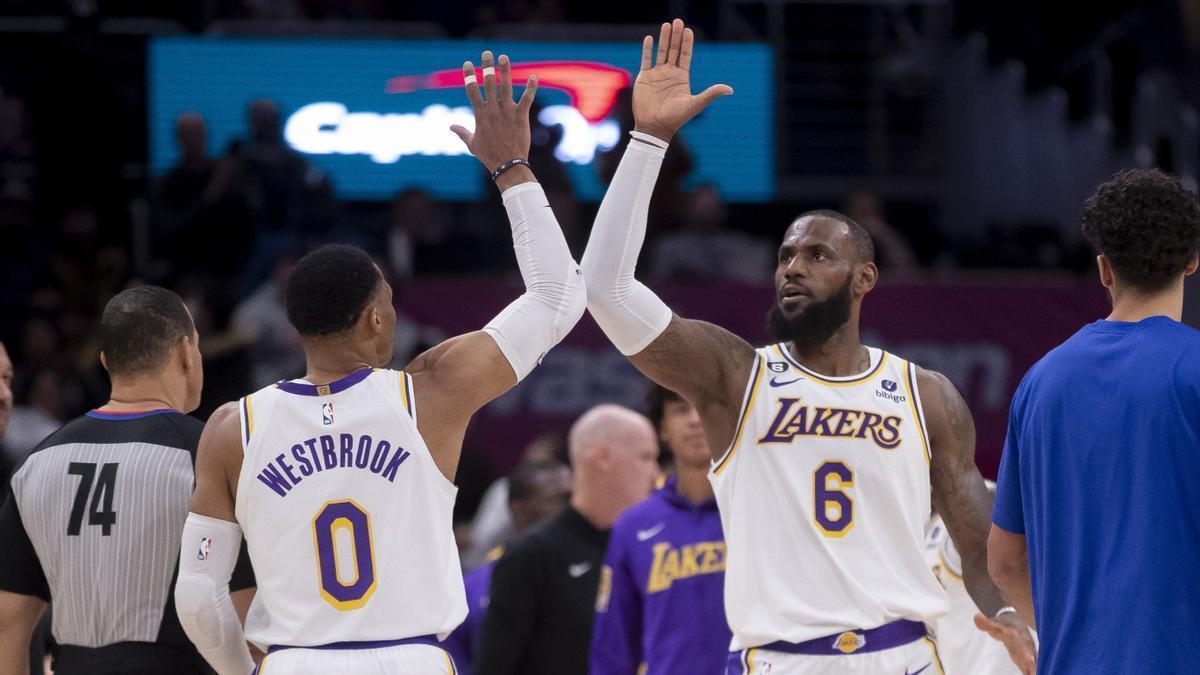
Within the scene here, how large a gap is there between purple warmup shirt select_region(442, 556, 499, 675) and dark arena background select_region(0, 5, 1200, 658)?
2018mm

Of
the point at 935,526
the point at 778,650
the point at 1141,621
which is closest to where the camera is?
the point at 1141,621

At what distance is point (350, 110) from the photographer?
49.2 feet

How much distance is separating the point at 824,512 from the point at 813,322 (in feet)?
2.41

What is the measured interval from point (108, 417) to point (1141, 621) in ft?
11.1

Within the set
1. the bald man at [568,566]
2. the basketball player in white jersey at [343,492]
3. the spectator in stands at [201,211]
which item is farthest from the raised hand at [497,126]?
the spectator in stands at [201,211]

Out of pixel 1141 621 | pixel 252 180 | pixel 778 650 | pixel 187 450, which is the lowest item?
pixel 778 650

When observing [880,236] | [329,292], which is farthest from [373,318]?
[880,236]

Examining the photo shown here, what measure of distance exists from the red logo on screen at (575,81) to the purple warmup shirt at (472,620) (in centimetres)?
697

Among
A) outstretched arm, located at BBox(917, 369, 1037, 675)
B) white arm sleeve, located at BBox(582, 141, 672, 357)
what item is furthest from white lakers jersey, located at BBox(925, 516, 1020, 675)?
white arm sleeve, located at BBox(582, 141, 672, 357)

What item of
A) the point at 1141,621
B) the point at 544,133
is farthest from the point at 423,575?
the point at 544,133

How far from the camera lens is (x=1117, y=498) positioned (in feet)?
14.6

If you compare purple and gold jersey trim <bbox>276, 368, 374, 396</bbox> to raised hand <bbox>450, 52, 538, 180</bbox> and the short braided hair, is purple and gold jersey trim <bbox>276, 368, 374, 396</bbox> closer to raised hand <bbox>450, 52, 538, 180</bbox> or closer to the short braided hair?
the short braided hair

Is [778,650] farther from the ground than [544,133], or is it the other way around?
[544,133]

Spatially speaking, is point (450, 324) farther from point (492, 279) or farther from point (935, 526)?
point (935, 526)
